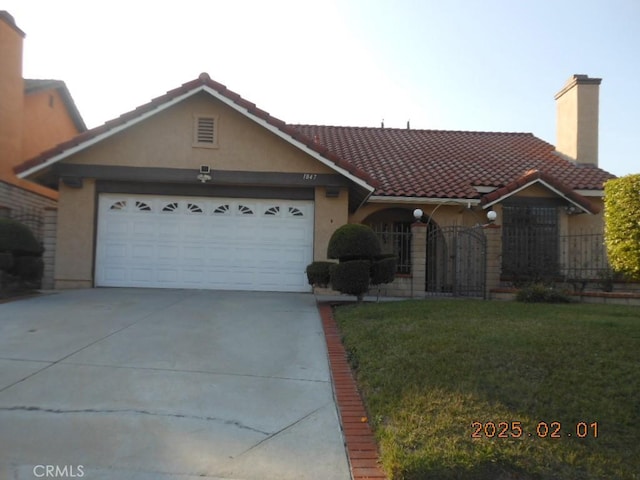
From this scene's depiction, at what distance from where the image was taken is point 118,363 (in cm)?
610

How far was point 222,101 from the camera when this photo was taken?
12188 millimetres

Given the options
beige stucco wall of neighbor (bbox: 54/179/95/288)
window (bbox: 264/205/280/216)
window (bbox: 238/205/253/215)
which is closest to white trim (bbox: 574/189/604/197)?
window (bbox: 264/205/280/216)

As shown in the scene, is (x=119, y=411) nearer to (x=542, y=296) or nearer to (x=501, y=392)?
(x=501, y=392)

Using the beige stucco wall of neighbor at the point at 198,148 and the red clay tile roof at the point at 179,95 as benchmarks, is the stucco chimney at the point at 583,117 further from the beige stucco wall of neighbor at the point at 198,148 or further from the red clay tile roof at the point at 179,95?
the beige stucco wall of neighbor at the point at 198,148

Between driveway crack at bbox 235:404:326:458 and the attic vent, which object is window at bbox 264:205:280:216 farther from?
driveway crack at bbox 235:404:326:458

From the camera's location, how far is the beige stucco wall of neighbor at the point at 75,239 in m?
12.3

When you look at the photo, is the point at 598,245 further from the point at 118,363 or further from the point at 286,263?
the point at 118,363

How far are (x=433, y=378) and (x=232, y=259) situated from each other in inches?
322

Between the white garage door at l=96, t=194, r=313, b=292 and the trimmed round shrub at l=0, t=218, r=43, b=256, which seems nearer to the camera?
the trimmed round shrub at l=0, t=218, r=43, b=256

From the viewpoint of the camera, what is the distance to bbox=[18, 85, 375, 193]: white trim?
11898mm

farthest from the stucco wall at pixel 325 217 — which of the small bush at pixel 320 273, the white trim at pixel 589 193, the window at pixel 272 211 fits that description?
the white trim at pixel 589 193

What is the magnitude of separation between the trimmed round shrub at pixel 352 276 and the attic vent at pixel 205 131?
15.9 ft

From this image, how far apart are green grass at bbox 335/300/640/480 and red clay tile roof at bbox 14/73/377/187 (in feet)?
18.1

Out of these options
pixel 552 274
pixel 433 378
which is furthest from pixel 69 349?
pixel 552 274
